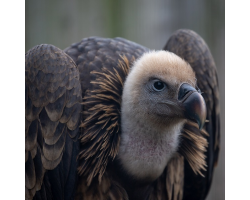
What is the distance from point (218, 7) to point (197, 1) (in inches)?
12.9

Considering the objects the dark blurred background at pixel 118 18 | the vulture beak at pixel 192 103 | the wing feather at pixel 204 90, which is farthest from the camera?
the wing feather at pixel 204 90

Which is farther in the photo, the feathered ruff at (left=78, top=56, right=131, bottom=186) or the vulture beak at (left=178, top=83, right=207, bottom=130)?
the feathered ruff at (left=78, top=56, right=131, bottom=186)

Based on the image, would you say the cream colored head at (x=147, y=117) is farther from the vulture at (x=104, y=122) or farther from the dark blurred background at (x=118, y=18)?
the dark blurred background at (x=118, y=18)

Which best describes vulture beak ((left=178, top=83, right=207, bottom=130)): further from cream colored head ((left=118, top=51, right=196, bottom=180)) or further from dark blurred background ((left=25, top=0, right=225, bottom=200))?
dark blurred background ((left=25, top=0, right=225, bottom=200))

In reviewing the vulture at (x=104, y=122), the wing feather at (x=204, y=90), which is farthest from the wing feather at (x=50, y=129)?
the wing feather at (x=204, y=90)

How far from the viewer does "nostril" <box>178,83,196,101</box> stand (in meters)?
1.93

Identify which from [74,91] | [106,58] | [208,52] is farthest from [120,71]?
[208,52]

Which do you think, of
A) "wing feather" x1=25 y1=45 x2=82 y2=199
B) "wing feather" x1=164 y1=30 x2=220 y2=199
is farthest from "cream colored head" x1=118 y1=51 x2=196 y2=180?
"wing feather" x1=164 y1=30 x2=220 y2=199

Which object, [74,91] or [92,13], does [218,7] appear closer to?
[92,13]

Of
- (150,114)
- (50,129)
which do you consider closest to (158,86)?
(150,114)

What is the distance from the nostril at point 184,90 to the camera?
193 cm

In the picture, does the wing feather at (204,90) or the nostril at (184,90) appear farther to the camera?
the wing feather at (204,90)

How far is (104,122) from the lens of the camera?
2123 mm

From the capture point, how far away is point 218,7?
7.06 feet
